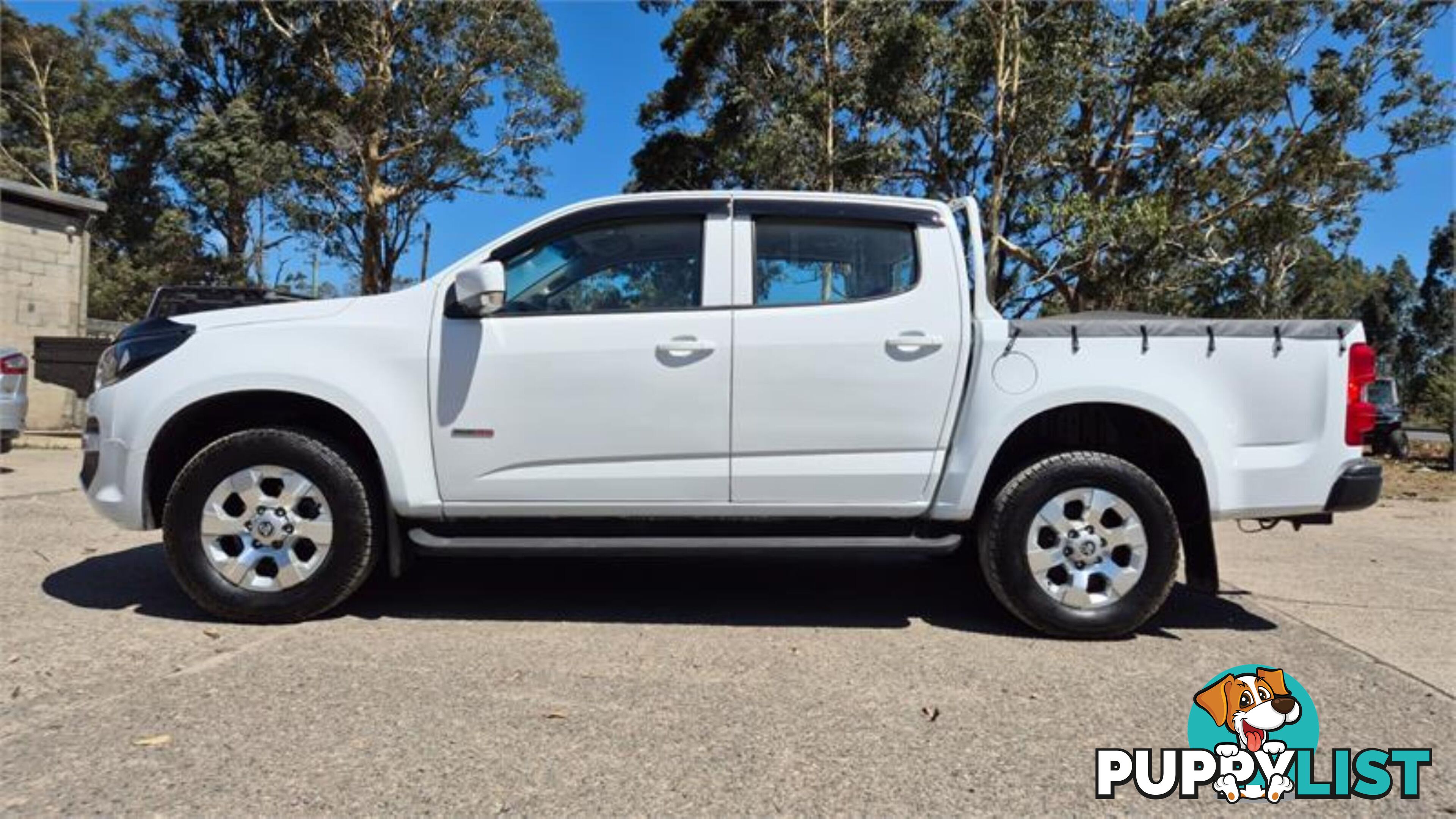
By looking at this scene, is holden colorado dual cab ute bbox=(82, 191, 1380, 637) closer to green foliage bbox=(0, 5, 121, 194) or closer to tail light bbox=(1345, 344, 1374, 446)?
tail light bbox=(1345, 344, 1374, 446)

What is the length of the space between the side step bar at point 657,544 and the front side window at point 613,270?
1037mm

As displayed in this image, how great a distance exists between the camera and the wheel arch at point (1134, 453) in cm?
418

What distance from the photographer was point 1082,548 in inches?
160

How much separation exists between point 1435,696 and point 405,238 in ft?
91.1

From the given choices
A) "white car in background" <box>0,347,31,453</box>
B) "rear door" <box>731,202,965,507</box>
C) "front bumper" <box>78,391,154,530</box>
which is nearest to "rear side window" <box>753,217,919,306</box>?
"rear door" <box>731,202,965,507</box>

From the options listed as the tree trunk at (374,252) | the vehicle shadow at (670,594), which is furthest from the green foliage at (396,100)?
the vehicle shadow at (670,594)

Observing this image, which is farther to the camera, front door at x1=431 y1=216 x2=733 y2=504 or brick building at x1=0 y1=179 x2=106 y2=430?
brick building at x1=0 y1=179 x2=106 y2=430

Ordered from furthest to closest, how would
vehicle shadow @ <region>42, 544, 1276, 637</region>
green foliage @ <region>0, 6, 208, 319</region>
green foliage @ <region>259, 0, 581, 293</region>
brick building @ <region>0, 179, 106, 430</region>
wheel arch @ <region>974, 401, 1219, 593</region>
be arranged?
1. green foliage @ <region>0, 6, 208, 319</region>
2. green foliage @ <region>259, 0, 581, 293</region>
3. brick building @ <region>0, 179, 106, 430</region>
4. vehicle shadow @ <region>42, 544, 1276, 637</region>
5. wheel arch @ <region>974, 401, 1219, 593</region>

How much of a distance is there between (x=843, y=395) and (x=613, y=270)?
121cm

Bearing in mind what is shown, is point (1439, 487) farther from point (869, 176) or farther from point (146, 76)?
point (146, 76)

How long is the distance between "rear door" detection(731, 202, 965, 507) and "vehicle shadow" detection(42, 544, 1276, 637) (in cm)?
36

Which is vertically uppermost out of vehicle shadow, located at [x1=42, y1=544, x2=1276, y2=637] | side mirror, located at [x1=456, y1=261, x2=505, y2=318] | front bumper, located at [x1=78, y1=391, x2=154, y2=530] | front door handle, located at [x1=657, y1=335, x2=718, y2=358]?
side mirror, located at [x1=456, y1=261, x2=505, y2=318]

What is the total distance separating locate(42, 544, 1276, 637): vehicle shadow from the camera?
4.38 m

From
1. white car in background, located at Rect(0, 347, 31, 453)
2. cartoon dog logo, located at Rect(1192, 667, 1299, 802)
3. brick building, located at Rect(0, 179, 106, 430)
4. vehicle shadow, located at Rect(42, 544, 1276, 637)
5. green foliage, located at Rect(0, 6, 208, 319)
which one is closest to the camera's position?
cartoon dog logo, located at Rect(1192, 667, 1299, 802)
